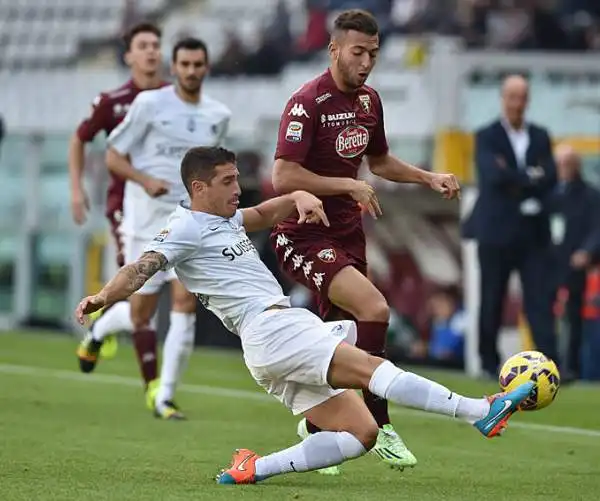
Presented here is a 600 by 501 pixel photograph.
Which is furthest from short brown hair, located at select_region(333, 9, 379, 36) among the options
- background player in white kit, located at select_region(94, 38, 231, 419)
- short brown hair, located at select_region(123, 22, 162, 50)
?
short brown hair, located at select_region(123, 22, 162, 50)

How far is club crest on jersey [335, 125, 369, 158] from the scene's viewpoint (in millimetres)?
8531

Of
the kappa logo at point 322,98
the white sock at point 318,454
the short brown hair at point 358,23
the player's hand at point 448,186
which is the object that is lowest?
the white sock at point 318,454

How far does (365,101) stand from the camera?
862 cm

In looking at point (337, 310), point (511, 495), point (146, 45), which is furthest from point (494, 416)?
point (146, 45)

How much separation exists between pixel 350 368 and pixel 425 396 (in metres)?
0.34

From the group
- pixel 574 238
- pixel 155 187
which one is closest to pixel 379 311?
pixel 155 187

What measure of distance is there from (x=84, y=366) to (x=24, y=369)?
242cm

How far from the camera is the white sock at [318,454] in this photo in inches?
286

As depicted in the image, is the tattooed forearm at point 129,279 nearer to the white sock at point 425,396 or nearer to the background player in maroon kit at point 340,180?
the white sock at point 425,396

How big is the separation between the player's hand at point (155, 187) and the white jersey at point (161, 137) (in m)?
0.27

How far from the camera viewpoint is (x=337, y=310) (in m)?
8.72

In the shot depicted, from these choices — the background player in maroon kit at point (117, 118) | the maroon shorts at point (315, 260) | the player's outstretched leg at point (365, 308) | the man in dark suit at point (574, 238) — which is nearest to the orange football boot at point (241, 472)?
the player's outstretched leg at point (365, 308)

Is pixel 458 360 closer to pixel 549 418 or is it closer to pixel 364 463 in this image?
pixel 549 418

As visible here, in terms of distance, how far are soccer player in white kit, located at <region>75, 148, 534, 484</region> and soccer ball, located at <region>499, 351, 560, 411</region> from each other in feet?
0.22
